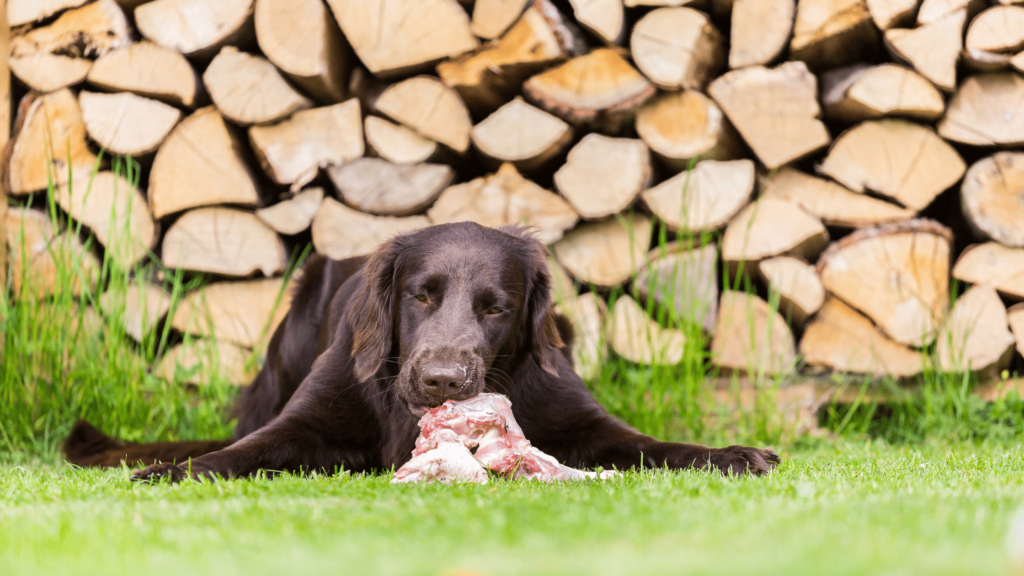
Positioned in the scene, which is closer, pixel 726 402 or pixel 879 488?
pixel 879 488

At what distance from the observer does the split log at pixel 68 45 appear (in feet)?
11.9

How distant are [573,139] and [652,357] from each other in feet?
3.54

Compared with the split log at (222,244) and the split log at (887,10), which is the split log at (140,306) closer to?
the split log at (222,244)

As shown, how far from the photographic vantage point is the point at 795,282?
3.46m

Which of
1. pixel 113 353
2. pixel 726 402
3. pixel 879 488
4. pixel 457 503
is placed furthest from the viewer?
pixel 726 402

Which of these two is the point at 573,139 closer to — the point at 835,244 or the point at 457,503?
the point at 835,244

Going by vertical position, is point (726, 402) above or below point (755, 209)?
below

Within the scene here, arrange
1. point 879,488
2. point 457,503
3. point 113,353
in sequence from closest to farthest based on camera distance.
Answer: point 457,503
point 879,488
point 113,353

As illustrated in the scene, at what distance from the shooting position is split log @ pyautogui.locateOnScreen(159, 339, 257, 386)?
355 cm

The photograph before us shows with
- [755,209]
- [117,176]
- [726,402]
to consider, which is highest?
[117,176]

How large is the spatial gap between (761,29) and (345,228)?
208cm

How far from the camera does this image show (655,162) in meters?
3.66

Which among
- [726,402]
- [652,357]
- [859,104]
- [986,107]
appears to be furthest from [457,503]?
[986,107]

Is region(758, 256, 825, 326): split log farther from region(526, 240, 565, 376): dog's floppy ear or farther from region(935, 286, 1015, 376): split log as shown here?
region(526, 240, 565, 376): dog's floppy ear
